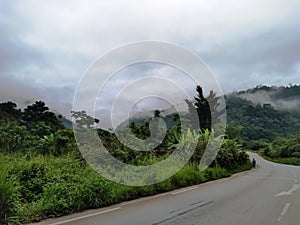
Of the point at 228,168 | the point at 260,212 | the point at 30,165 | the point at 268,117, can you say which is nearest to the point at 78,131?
Result: the point at 30,165

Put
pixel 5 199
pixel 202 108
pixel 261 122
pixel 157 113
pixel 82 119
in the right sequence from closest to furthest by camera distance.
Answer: pixel 5 199, pixel 82 119, pixel 157 113, pixel 202 108, pixel 261 122

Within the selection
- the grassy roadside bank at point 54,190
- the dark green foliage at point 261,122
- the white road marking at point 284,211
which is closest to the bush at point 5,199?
the grassy roadside bank at point 54,190

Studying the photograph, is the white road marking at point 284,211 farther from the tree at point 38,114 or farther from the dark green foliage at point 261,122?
the dark green foliage at point 261,122

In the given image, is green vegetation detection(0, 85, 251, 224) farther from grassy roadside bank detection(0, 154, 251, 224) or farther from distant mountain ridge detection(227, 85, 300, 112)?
A: distant mountain ridge detection(227, 85, 300, 112)

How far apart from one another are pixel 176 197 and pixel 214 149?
10904 millimetres

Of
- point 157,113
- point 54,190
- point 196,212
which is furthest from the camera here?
point 157,113

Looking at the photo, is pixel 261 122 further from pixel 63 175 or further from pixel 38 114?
pixel 63 175

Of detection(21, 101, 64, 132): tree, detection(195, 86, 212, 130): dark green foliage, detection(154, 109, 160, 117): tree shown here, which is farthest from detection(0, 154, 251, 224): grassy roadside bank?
detection(195, 86, 212, 130): dark green foliage

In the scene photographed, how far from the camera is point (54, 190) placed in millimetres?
7883

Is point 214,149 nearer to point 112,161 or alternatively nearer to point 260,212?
point 112,161

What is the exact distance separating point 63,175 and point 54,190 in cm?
144

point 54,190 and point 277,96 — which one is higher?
point 277,96

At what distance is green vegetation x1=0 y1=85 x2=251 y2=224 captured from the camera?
6.91 m

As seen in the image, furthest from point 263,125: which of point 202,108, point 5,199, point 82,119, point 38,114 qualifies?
point 5,199
